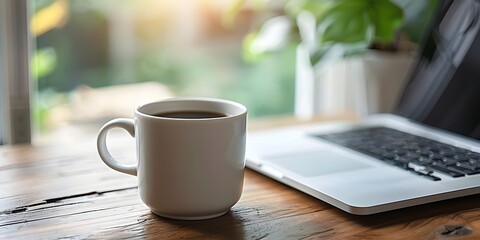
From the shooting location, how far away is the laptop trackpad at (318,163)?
834mm

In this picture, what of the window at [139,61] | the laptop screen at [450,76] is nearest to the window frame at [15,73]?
the window at [139,61]

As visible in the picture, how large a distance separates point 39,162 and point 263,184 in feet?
0.99

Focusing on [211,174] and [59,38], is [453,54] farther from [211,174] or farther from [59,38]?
[59,38]

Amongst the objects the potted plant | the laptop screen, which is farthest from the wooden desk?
the potted plant

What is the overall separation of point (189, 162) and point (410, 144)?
0.38 metres

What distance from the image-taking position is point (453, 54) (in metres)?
1.03

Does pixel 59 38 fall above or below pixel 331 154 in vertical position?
above

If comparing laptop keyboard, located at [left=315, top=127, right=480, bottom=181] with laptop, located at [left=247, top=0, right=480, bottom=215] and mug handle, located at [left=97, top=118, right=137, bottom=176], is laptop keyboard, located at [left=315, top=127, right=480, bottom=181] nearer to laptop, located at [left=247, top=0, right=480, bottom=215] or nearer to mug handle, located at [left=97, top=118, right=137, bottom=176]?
laptop, located at [left=247, top=0, right=480, bottom=215]

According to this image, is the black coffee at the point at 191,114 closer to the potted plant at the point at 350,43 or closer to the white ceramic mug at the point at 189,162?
the white ceramic mug at the point at 189,162

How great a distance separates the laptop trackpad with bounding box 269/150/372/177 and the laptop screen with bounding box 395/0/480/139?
0.20m

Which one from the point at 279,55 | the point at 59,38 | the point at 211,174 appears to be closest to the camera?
the point at 211,174

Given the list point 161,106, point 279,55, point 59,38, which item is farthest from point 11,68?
point 279,55

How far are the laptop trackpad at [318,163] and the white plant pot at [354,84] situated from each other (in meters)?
0.31

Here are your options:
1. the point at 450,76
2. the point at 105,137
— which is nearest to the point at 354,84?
the point at 450,76
